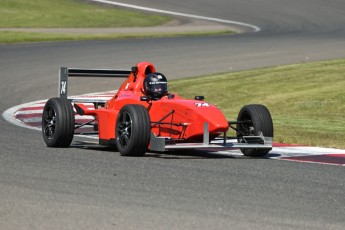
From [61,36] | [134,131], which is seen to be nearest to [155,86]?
[134,131]

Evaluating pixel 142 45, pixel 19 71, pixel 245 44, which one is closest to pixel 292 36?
pixel 245 44

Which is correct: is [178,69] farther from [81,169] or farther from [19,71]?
[81,169]

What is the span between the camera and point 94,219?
324 inches

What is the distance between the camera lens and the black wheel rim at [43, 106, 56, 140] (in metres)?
14.5

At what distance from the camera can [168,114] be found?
43.8ft

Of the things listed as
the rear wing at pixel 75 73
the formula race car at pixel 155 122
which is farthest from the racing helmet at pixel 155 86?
the rear wing at pixel 75 73

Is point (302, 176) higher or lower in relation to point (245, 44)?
lower

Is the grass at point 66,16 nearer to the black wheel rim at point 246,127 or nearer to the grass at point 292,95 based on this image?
the grass at point 292,95

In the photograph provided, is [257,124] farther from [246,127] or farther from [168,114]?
[168,114]

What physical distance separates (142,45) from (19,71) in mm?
8613

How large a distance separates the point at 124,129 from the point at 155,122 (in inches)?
16.5

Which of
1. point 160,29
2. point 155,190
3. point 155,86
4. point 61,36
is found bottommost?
point 155,190

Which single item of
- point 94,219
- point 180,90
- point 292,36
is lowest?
point 94,219

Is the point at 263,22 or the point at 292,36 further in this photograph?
the point at 263,22
